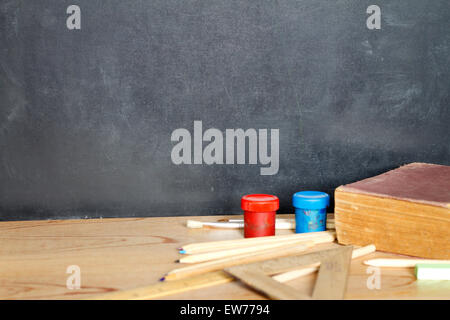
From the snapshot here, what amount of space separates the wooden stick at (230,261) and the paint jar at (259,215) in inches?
4.0

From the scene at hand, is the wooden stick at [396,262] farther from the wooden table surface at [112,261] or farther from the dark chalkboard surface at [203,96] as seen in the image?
the dark chalkboard surface at [203,96]

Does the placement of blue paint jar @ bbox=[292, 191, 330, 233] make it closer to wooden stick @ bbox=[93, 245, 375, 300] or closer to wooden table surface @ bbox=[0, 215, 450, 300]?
wooden table surface @ bbox=[0, 215, 450, 300]

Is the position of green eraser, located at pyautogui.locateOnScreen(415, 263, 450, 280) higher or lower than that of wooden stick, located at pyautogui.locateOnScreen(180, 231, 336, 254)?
lower

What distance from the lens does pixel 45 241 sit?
39.9 inches

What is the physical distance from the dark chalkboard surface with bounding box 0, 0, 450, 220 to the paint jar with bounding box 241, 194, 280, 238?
0.24 metres

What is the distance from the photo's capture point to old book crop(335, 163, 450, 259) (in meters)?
0.87

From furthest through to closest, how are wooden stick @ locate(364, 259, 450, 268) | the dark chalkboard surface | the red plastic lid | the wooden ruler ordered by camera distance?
the dark chalkboard surface → the red plastic lid → wooden stick @ locate(364, 259, 450, 268) → the wooden ruler

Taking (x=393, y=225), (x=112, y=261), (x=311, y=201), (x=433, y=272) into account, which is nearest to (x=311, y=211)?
(x=311, y=201)

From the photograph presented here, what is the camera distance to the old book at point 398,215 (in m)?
0.87

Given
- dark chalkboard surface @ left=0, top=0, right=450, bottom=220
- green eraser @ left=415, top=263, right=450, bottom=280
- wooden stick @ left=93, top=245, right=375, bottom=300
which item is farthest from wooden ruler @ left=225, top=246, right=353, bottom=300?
dark chalkboard surface @ left=0, top=0, right=450, bottom=220

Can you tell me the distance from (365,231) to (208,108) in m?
0.47

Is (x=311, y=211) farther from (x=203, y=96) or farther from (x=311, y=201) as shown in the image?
(x=203, y=96)
